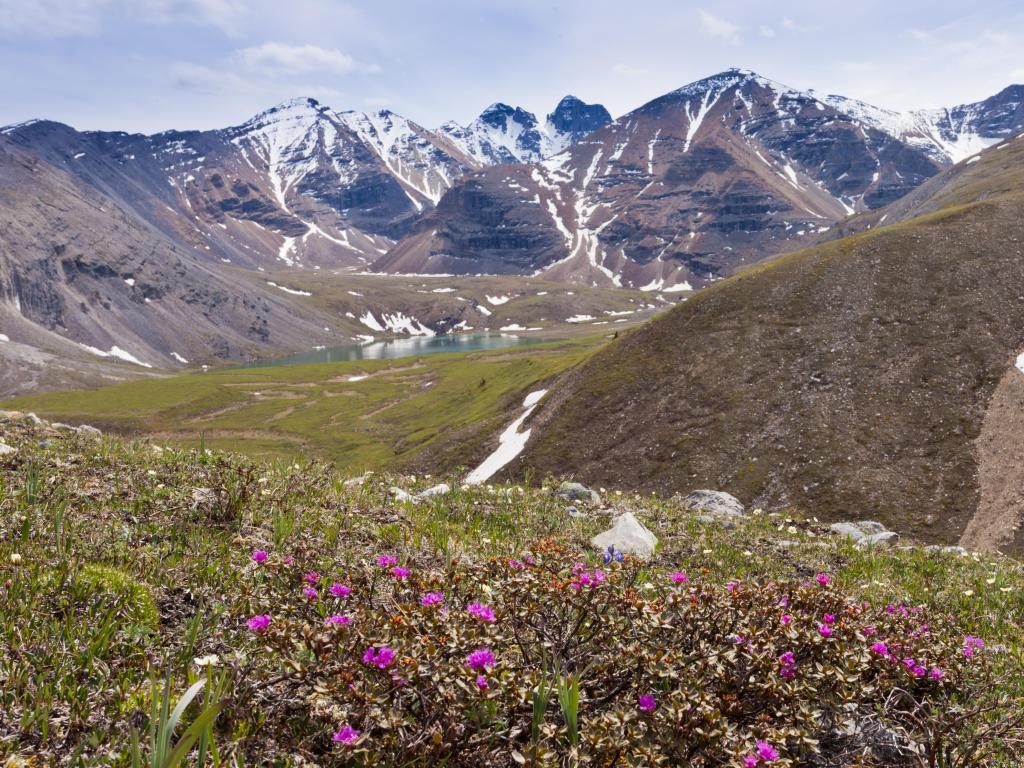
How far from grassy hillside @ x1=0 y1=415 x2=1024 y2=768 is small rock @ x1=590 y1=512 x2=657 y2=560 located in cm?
296

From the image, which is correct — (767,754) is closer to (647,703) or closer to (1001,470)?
(647,703)

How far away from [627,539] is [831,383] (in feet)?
184

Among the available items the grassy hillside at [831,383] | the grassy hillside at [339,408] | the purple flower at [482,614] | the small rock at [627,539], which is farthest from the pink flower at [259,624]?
the grassy hillside at [339,408]

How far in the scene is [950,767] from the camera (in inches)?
198

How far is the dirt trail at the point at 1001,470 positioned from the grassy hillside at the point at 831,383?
55 centimetres

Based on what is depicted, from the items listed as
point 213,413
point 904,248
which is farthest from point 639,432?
point 213,413

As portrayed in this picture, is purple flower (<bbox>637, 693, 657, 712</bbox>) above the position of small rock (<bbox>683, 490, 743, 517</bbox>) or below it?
above

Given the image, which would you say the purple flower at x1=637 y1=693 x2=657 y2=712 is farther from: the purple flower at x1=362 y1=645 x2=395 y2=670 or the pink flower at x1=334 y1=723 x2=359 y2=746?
the pink flower at x1=334 y1=723 x2=359 y2=746

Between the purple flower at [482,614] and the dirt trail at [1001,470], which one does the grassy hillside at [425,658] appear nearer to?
the purple flower at [482,614]

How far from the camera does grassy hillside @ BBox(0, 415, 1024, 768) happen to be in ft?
14.1

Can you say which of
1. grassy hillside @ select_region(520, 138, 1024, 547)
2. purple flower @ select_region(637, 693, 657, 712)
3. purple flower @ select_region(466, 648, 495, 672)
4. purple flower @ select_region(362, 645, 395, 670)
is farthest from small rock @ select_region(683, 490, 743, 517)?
grassy hillside @ select_region(520, 138, 1024, 547)

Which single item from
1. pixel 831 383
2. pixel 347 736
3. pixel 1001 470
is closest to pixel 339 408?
pixel 831 383

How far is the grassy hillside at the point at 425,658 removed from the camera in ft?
14.1

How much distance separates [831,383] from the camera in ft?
196
